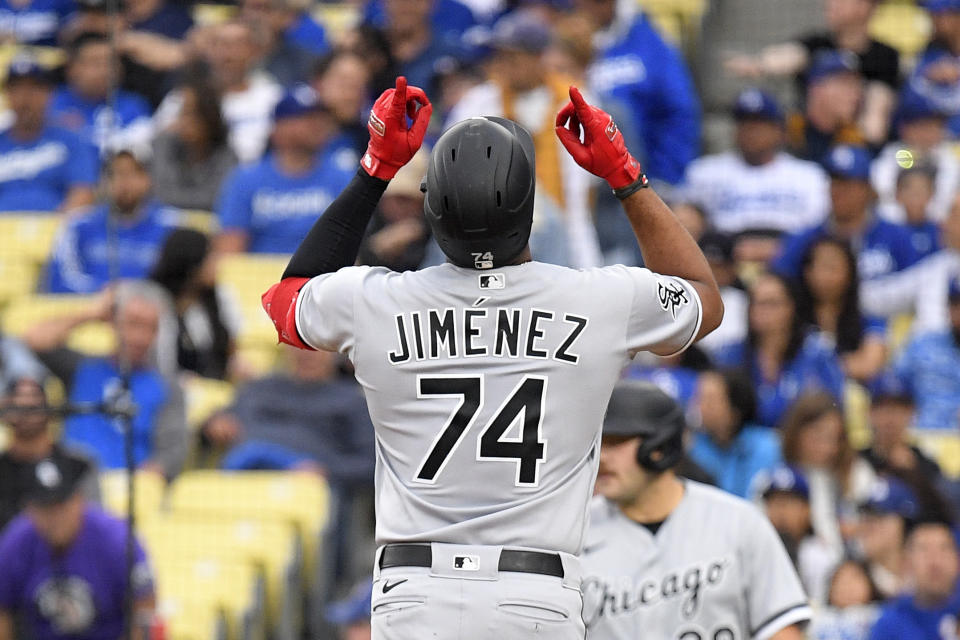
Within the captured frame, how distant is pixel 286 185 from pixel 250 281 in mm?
645

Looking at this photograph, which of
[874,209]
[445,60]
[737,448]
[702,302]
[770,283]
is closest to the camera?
[702,302]

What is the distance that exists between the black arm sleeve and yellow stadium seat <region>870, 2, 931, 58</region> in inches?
295

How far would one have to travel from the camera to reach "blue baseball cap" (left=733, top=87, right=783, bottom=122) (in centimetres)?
931

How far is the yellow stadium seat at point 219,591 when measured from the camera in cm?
671

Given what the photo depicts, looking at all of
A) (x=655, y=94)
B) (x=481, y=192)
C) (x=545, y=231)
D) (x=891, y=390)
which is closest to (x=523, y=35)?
(x=545, y=231)

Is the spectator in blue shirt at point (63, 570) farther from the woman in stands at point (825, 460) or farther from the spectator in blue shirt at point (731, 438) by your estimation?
the woman in stands at point (825, 460)

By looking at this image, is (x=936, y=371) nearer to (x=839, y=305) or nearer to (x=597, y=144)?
(x=839, y=305)

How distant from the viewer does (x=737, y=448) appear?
7395mm

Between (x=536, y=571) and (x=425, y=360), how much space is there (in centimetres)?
44

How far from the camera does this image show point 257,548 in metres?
6.98

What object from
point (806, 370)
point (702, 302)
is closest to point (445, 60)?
point (806, 370)

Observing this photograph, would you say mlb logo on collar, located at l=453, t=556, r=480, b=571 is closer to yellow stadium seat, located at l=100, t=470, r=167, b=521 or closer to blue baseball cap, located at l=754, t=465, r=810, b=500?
blue baseball cap, located at l=754, t=465, r=810, b=500

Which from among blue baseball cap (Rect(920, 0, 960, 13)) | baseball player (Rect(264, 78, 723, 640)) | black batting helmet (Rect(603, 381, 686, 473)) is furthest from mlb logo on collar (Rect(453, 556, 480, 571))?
blue baseball cap (Rect(920, 0, 960, 13))

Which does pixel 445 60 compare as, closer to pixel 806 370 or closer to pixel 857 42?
pixel 857 42
